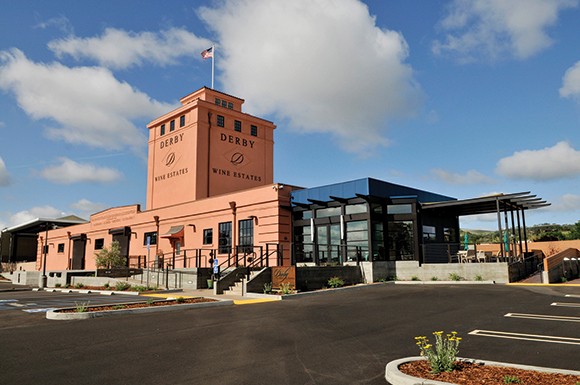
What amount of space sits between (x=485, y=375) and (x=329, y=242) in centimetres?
1907

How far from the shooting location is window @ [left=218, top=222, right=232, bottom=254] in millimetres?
27672

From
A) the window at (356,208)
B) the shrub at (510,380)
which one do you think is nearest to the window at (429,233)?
the window at (356,208)

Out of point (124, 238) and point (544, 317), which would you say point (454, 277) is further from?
point (124, 238)

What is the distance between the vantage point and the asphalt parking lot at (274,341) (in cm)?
624

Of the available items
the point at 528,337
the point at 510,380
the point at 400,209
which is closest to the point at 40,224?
the point at 400,209

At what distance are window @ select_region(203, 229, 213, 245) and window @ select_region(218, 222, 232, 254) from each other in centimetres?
116

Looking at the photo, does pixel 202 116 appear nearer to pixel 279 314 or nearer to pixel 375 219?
pixel 375 219

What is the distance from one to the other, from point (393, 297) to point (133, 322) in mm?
9441

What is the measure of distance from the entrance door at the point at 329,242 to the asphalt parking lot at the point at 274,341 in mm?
9986

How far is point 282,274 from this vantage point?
1911 cm

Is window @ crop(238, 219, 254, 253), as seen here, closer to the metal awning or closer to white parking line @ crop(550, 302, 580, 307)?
the metal awning

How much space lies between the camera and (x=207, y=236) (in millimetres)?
29609

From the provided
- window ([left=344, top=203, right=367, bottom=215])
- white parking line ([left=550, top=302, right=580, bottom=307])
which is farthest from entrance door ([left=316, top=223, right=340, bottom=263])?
white parking line ([left=550, top=302, right=580, bottom=307])

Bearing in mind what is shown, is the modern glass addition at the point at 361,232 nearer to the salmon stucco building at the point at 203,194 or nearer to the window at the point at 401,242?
the window at the point at 401,242
